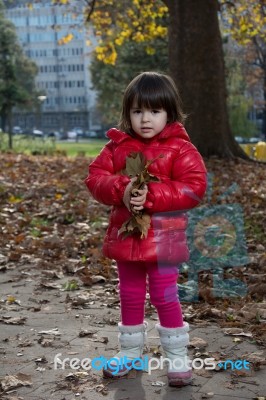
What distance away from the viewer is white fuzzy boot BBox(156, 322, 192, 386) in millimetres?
3879

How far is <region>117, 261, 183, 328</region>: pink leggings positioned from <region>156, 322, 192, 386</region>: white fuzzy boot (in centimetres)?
3

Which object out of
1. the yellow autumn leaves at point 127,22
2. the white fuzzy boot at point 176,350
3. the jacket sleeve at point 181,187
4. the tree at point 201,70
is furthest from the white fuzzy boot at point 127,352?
the yellow autumn leaves at point 127,22

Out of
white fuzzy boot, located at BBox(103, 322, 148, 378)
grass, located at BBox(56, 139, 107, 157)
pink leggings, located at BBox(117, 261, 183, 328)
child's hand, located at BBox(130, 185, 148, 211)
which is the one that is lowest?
grass, located at BBox(56, 139, 107, 157)

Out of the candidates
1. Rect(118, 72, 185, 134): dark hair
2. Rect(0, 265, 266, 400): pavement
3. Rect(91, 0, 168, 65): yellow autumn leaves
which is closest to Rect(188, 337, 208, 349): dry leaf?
Rect(0, 265, 266, 400): pavement

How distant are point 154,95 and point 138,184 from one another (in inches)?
19.1

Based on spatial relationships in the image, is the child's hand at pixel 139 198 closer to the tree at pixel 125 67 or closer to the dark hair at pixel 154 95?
the dark hair at pixel 154 95

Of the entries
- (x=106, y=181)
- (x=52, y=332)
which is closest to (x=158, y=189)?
(x=106, y=181)

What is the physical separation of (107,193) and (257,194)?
692 cm

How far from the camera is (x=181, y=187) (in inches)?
150

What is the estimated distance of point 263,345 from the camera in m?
4.50

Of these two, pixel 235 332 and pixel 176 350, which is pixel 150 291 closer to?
pixel 176 350

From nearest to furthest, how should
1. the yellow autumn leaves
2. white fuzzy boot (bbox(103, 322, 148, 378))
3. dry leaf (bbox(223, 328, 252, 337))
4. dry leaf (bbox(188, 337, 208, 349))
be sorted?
white fuzzy boot (bbox(103, 322, 148, 378)) → dry leaf (bbox(188, 337, 208, 349)) → dry leaf (bbox(223, 328, 252, 337)) → the yellow autumn leaves

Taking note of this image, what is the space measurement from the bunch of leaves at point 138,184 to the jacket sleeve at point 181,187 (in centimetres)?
5

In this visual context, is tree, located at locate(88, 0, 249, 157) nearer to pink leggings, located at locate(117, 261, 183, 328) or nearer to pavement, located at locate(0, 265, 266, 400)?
pavement, located at locate(0, 265, 266, 400)
